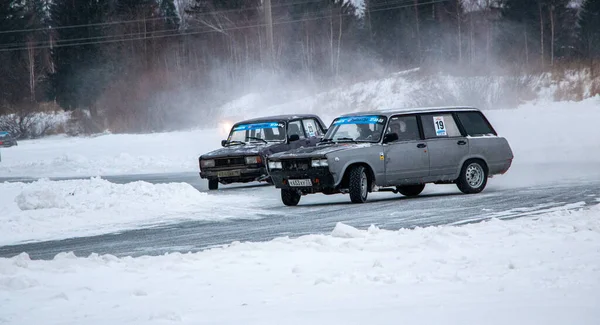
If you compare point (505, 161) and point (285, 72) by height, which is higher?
point (285, 72)

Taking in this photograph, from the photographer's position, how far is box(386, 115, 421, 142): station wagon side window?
1605 cm

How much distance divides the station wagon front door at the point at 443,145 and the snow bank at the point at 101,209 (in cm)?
332

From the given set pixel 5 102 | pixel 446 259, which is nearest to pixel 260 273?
pixel 446 259

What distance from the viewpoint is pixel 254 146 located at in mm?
20766

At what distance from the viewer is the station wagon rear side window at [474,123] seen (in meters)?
16.8

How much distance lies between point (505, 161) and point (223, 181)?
267 inches

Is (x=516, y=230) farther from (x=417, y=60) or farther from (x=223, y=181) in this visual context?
(x=417, y=60)

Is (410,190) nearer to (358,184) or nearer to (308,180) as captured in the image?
(358,184)

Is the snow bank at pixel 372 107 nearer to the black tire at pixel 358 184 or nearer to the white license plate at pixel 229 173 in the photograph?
the black tire at pixel 358 184

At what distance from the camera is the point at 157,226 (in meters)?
13.8


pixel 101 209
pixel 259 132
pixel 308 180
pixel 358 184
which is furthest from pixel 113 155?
pixel 358 184

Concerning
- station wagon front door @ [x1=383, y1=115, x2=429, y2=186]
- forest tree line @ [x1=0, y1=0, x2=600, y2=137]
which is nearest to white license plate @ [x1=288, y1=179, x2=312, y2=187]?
station wagon front door @ [x1=383, y1=115, x2=429, y2=186]

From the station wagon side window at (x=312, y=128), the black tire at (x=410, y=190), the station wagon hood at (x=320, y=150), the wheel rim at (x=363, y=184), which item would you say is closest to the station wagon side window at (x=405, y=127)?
the station wagon hood at (x=320, y=150)

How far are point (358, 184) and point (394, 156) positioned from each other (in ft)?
2.88
